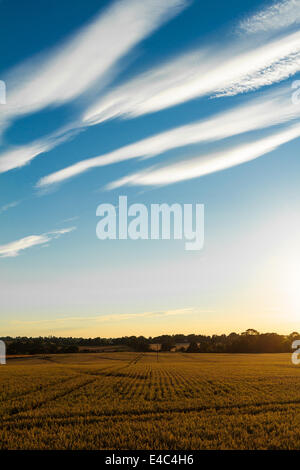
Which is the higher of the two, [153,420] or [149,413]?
[153,420]

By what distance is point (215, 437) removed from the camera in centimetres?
1623

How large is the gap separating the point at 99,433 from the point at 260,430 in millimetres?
7198

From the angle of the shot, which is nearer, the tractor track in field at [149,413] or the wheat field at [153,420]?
the wheat field at [153,420]

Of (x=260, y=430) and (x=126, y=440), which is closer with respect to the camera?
(x=126, y=440)

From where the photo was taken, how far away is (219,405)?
2486 centimetres

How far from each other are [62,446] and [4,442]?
283 centimetres

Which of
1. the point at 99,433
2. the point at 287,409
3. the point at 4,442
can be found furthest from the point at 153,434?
the point at 287,409

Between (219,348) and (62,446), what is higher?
(62,446)

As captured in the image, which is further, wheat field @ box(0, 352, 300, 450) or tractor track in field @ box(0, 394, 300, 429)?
tractor track in field @ box(0, 394, 300, 429)

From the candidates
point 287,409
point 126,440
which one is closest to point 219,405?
point 287,409

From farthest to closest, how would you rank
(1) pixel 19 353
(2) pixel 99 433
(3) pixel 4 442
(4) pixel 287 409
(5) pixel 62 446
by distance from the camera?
(1) pixel 19 353 < (4) pixel 287 409 < (2) pixel 99 433 < (3) pixel 4 442 < (5) pixel 62 446

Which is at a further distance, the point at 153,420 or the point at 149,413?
the point at 149,413
